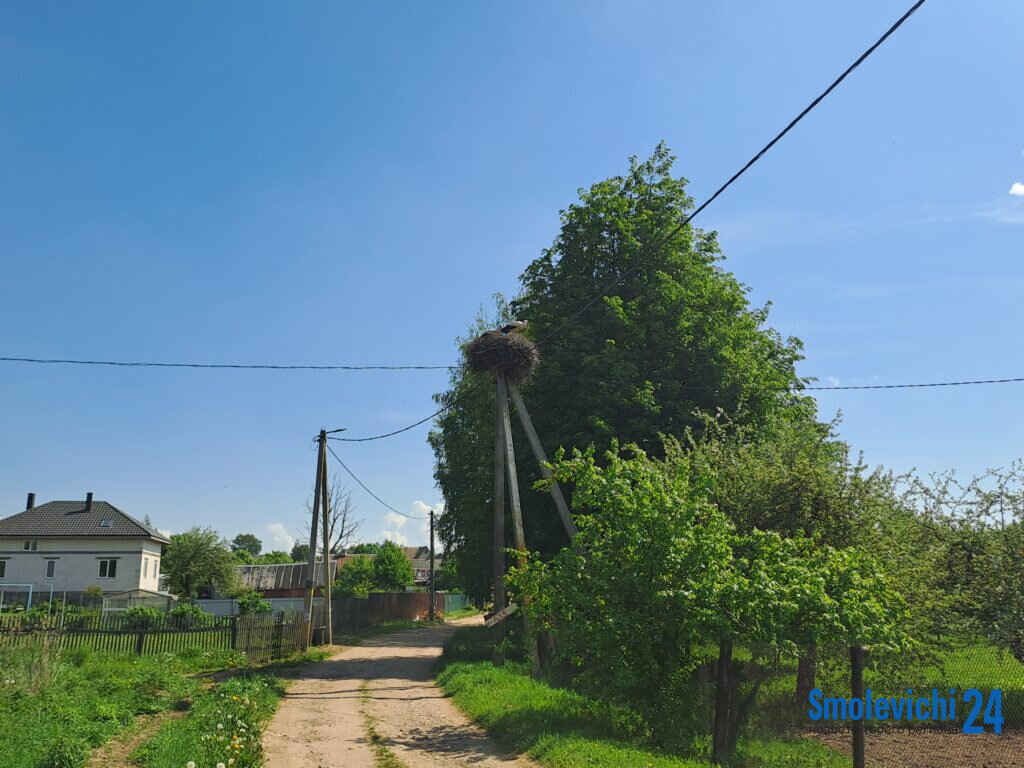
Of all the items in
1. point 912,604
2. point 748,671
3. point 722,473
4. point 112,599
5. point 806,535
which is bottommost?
point 112,599

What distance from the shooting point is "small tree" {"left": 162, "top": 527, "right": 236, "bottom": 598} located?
5241 cm

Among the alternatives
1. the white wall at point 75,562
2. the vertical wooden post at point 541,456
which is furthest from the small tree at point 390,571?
the vertical wooden post at point 541,456

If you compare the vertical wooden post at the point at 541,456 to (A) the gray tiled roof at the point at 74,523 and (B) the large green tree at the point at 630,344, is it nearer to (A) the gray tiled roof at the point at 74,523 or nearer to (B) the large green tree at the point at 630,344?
(B) the large green tree at the point at 630,344

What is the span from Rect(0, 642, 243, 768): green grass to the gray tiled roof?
36.5 meters

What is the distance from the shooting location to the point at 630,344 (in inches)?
818

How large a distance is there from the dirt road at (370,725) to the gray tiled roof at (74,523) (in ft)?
121

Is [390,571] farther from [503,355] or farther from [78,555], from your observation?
[503,355]

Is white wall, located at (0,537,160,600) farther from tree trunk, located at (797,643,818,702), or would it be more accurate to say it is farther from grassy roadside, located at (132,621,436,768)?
tree trunk, located at (797,643,818,702)

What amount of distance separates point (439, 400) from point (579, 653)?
85.1 feet

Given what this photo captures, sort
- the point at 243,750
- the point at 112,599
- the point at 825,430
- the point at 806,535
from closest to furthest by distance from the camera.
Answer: the point at 243,750
the point at 806,535
the point at 825,430
the point at 112,599

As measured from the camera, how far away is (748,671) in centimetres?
1020

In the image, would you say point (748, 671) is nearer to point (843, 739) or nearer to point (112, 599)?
point (843, 739)

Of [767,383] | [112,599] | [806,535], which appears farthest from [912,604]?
[112,599]

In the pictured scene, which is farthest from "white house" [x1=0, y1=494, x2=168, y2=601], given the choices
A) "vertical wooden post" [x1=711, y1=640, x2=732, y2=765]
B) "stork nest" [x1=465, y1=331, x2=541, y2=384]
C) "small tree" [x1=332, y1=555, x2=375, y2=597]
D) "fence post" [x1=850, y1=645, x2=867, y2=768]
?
"fence post" [x1=850, y1=645, x2=867, y2=768]
